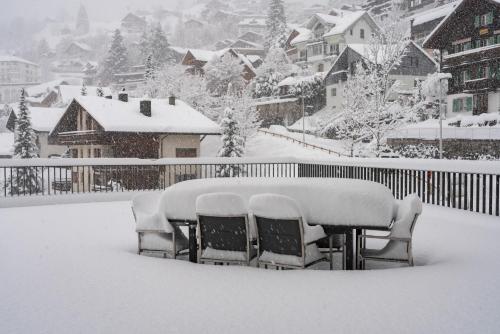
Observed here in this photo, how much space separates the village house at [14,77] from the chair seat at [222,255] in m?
104

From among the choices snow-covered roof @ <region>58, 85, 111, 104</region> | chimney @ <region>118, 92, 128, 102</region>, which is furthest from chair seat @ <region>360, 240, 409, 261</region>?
snow-covered roof @ <region>58, 85, 111, 104</region>

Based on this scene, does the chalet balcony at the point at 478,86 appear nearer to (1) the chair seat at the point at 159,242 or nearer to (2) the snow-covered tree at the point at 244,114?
(2) the snow-covered tree at the point at 244,114

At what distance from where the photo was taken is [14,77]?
103250 mm

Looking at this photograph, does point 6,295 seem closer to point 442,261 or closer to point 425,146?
point 442,261

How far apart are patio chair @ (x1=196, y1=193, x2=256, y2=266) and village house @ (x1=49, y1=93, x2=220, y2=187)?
18.3 m

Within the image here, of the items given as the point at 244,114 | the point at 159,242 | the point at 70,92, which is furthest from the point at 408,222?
the point at 70,92

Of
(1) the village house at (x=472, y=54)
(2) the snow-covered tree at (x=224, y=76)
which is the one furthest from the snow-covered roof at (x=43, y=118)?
(1) the village house at (x=472, y=54)

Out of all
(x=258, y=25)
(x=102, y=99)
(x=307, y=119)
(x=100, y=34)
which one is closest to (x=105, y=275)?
(x=102, y=99)

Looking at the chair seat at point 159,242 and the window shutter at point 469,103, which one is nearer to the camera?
the chair seat at point 159,242

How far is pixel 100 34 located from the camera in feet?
468

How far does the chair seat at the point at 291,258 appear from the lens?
14.5ft

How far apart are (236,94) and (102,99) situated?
22074 millimetres

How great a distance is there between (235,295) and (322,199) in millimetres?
1467

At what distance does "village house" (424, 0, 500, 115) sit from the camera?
28172 millimetres
